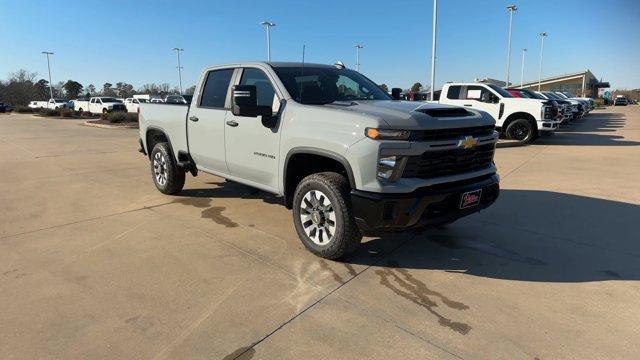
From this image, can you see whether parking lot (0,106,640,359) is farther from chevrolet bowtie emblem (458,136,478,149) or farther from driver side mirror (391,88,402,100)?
driver side mirror (391,88,402,100)

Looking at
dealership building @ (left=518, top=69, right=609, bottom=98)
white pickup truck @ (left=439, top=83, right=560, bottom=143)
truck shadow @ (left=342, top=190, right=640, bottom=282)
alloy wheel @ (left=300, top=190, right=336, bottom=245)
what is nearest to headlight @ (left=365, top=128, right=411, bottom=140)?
alloy wheel @ (left=300, top=190, right=336, bottom=245)

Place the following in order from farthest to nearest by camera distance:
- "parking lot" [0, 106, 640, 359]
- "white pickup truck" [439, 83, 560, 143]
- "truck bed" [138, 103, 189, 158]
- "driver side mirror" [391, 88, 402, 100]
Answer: "white pickup truck" [439, 83, 560, 143] → "truck bed" [138, 103, 189, 158] → "driver side mirror" [391, 88, 402, 100] → "parking lot" [0, 106, 640, 359]

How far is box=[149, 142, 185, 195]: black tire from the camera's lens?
6410 mm

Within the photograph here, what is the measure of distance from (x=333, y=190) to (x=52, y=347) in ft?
7.63

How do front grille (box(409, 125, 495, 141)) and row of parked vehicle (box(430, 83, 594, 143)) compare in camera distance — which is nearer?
front grille (box(409, 125, 495, 141))

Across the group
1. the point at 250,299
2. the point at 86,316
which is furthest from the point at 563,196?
the point at 86,316

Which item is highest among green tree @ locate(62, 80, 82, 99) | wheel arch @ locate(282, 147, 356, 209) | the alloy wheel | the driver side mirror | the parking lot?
green tree @ locate(62, 80, 82, 99)

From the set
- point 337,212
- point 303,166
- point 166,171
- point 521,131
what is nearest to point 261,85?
point 303,166

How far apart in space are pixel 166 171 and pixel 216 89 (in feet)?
5.66

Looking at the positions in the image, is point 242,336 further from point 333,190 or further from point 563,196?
point 563,196

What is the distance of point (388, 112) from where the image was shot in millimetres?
3795

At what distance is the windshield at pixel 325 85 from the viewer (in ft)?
15.1

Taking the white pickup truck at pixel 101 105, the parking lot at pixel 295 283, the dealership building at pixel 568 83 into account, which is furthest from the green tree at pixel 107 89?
the parking lot at pixel 295 283

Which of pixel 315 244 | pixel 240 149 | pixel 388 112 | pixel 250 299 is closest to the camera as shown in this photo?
pixel 250 299
